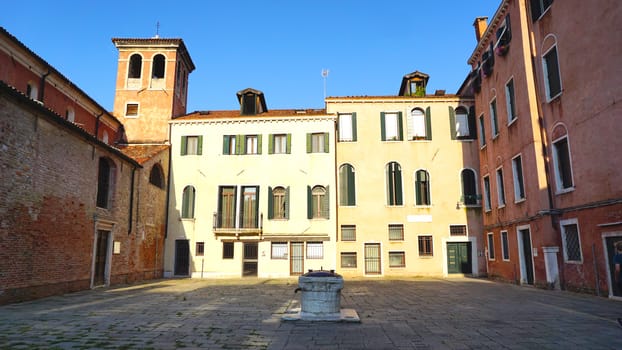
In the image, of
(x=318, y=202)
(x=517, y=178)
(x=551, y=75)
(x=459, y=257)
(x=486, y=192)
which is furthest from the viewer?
(x=318, y=202)

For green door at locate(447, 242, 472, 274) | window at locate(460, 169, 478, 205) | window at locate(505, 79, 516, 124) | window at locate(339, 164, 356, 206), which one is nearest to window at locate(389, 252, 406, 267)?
green door at locate(447, 242, 472, 274)

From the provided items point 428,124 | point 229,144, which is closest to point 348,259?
point 428,124

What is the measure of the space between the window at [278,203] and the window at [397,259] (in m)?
6.09

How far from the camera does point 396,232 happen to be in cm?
2227

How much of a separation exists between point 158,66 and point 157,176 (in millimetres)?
7724

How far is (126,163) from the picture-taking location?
17.9 meters

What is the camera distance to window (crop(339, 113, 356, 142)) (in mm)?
23359

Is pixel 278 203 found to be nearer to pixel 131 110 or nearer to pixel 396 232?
pixel 396 232

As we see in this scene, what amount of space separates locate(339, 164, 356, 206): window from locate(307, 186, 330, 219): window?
1061 mm

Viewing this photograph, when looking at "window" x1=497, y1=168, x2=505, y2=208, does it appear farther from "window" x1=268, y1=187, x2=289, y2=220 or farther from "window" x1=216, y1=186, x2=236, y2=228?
"window" x1=216, y1=186, x2=236, y2=228

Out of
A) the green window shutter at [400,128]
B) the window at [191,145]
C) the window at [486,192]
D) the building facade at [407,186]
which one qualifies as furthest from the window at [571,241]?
the window at [191,145]

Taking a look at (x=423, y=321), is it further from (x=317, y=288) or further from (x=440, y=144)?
(x=440, y=144)

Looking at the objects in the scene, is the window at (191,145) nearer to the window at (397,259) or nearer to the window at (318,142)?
the window at (318,142)

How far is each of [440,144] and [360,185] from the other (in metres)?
5.13
